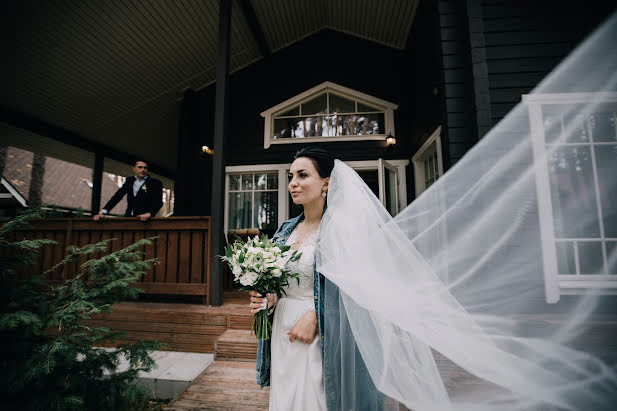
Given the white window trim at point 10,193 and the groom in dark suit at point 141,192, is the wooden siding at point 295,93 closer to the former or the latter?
the groom in dark suit at point 141,192

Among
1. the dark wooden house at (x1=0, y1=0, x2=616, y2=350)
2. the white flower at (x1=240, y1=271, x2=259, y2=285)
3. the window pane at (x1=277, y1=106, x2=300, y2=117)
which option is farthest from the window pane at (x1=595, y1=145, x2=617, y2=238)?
the window pane at (x1=277, y1=106, x2=300, y2=117)

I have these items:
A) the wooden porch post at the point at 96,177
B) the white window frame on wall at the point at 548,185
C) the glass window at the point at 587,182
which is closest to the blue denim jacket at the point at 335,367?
the white window frame on wall at the point at 548,185

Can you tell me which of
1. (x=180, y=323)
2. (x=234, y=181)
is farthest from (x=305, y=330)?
(x=234, y=181)

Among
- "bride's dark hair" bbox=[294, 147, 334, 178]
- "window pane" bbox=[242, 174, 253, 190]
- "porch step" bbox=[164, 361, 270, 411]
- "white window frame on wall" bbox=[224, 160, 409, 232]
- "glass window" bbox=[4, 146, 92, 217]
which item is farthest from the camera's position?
"glass window" bbox=[4, 146, 92, 217]

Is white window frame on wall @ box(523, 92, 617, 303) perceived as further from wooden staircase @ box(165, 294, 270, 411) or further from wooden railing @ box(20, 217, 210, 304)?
wooden railing @ box(20, 217, 210, 304)

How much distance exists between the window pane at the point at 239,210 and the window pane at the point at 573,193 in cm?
545

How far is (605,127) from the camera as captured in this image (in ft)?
5.02

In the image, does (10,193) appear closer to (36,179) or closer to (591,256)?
(36,179)

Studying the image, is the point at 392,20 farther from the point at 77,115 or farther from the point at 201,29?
the point at 77,115

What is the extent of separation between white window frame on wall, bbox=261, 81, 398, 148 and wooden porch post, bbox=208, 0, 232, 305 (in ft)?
8.30

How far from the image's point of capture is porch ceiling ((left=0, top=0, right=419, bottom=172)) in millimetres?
4730

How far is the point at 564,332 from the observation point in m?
1.11

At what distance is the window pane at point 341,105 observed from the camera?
6.44 metres

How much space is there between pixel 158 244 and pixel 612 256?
421 centimetres
